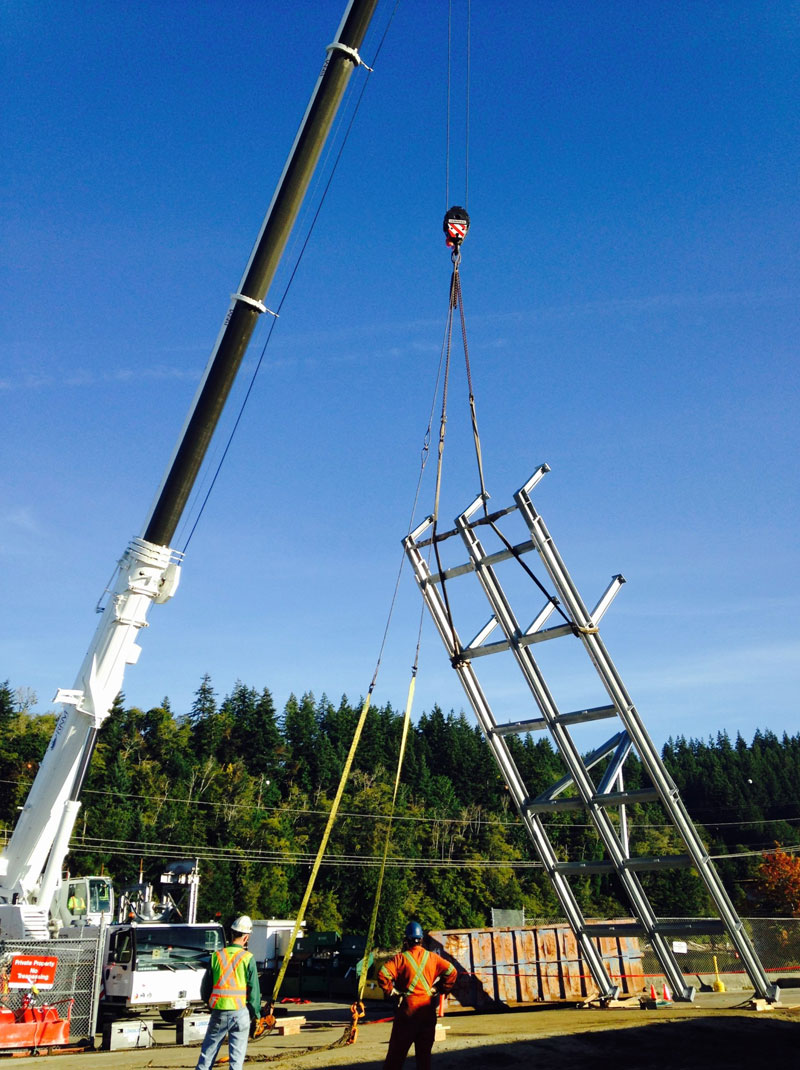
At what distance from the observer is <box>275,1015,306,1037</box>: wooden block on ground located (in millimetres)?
13836

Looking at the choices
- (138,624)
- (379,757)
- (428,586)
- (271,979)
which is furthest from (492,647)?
(379,757)

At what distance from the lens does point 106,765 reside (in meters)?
74.9

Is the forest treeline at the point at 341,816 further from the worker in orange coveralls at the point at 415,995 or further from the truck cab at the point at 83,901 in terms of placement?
the worker in orange coveralls at the point at 415,995

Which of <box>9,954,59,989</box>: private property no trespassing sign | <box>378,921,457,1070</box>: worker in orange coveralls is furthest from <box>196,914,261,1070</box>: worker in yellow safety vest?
<box>9,954,59,989</box>: private property no trespassing sign


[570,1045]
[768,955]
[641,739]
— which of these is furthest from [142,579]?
[768,955]

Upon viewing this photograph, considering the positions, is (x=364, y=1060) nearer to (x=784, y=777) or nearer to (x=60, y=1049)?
(x=60, y=1049)

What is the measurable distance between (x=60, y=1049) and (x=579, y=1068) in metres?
8.23

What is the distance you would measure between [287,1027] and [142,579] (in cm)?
749

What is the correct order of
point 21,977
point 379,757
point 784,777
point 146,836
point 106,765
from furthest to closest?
point 784,777 → point 379,757 → point 106,765 → point 146,836 → point 21,977

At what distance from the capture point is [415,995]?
26.5 feet

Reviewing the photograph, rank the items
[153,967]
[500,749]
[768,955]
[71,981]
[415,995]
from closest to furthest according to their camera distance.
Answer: [415,995], [71,981], [500,749], [153,967], [768,955]

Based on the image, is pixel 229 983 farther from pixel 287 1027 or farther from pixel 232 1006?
pixel 287 1027

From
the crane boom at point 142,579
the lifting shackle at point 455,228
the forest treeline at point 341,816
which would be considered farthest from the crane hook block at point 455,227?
the forest treeline at point 341,816

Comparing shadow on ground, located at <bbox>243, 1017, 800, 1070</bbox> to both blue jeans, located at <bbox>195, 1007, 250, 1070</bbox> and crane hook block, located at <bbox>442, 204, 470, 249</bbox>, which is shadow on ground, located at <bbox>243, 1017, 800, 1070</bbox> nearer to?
blue jeans, located at <bbox>195, 1007, 250, 1070</bbox>
